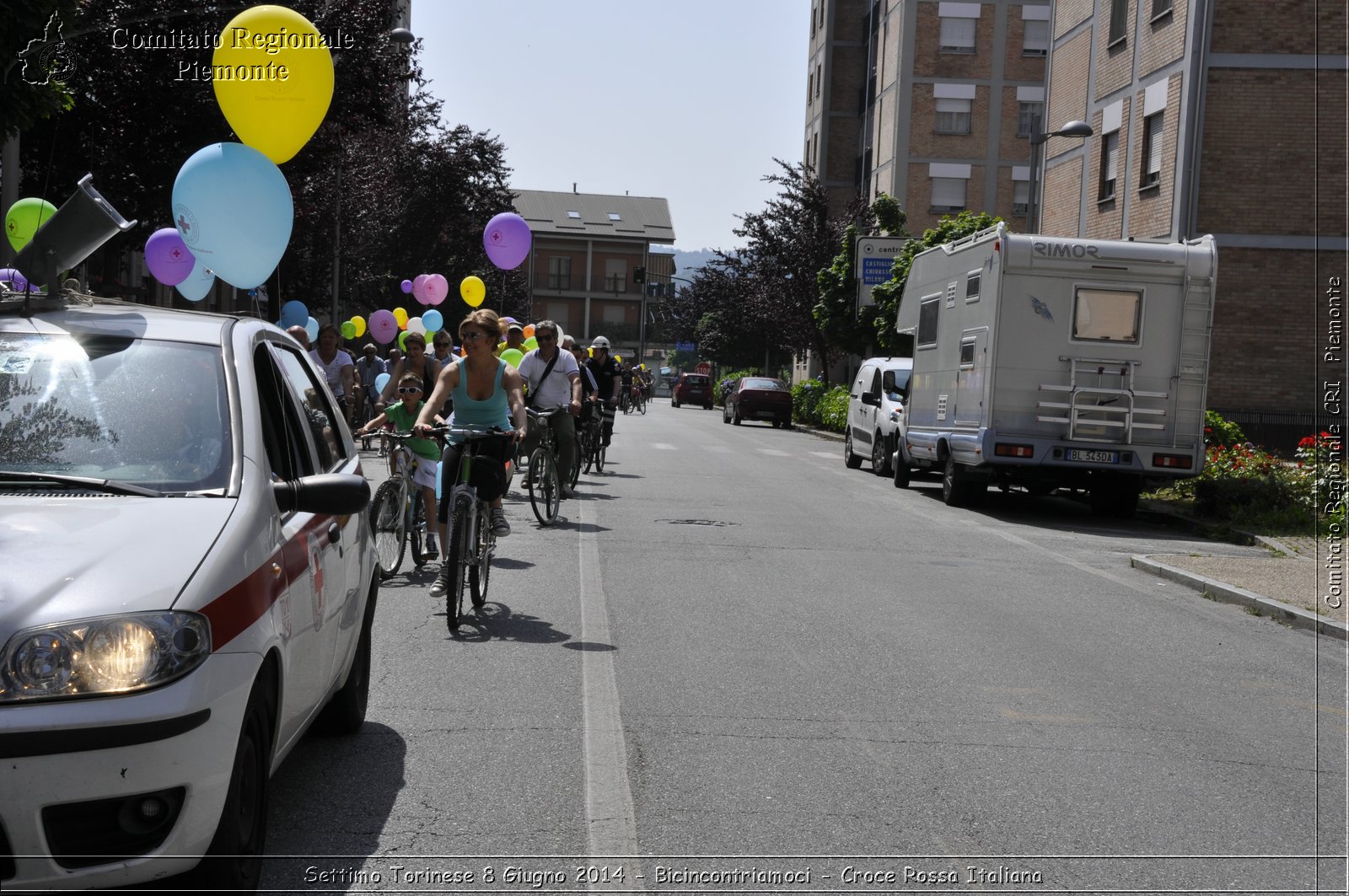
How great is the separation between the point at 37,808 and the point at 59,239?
294 centimetres

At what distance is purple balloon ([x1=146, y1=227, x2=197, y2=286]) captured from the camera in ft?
42.8

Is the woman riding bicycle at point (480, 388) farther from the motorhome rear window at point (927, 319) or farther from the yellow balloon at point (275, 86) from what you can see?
the motorhome rear window at point (927, 319)

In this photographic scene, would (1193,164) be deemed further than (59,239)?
Yes

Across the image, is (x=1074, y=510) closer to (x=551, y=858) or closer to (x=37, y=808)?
(x=551, y=858)

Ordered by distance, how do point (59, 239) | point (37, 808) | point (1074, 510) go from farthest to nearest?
point (1074, 510)
point (59, 239)
point (37, 808)

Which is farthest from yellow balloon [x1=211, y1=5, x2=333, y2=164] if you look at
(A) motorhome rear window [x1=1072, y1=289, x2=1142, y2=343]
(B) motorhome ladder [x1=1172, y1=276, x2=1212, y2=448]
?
(B) motorhome ladder [x1=1172, y1=276, x2=1212, y2=448]

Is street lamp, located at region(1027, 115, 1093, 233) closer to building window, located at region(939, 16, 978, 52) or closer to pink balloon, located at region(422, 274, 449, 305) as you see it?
pink balloon, located at region(422, 274, 449, 305)

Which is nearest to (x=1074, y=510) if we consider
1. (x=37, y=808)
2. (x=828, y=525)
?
(x=828, y=525)

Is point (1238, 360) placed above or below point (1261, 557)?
above

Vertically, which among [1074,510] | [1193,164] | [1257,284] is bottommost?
[1074,510]

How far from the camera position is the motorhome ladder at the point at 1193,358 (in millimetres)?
16906

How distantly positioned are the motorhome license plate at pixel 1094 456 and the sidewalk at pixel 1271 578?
1.99 meters

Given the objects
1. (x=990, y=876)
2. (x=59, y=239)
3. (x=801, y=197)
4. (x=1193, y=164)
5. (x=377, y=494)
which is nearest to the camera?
(x=990, y=876)

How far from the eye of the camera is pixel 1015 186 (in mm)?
52438
